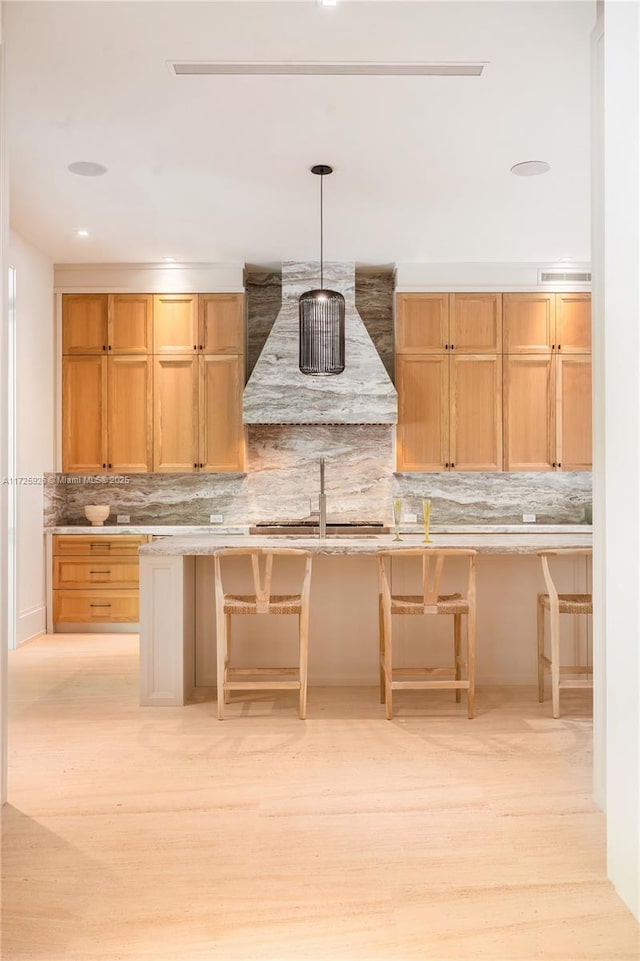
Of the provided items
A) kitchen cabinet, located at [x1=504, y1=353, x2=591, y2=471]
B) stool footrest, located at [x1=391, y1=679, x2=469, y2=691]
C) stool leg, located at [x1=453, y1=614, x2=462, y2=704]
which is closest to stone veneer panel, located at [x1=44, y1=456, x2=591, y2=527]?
kitchen cabinet, located at [x1=504, y1=353, x2=591, y2=471]

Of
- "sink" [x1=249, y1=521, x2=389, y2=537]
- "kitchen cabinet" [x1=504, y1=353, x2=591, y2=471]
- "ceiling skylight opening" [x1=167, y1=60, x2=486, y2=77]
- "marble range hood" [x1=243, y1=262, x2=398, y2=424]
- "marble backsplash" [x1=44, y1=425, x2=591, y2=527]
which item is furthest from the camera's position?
"marble backsplash" [x1=44, y1=425, x2=591, y2=527]

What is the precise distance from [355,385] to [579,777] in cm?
369

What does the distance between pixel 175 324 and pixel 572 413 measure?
339 cm

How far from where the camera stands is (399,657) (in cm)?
417

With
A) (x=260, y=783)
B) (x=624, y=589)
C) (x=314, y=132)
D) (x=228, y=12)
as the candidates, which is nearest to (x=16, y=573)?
(x=260, y=783)

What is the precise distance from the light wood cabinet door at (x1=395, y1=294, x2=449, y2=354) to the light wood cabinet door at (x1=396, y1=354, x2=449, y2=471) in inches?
3.2

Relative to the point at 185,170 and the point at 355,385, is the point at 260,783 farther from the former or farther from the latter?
the point at 355,385

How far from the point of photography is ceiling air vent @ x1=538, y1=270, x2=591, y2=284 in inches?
240

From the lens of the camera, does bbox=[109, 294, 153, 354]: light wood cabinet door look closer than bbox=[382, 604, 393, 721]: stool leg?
No

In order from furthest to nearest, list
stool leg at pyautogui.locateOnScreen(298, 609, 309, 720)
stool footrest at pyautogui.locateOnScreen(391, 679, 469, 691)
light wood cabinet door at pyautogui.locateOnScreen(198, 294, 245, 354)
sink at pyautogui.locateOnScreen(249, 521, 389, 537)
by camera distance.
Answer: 1. light wood cabinet door at pyautogui.locateOnScreen(198, 294, 245, 354)
2. sink at pyautogui.locateOnScreen(249, 521, 389, 537)
3. stool leg at pyautogui.locateOnScreen(298, 609, 309, 720)
4. stool footrest at pyautogui.locateOnScreen(391, 679, 469, 691)

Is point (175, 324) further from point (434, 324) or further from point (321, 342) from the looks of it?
point (434, 324)

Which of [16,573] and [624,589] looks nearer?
[624,589]

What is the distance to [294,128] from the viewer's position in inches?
142

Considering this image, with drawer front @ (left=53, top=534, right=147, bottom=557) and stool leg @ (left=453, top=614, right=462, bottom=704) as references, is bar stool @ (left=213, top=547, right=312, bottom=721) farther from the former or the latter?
drawer front @ (left=53, top=534, right=147, bottom=557)
